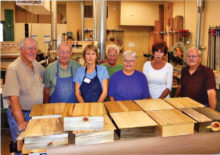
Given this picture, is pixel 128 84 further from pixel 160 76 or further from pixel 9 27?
pixel 9 27

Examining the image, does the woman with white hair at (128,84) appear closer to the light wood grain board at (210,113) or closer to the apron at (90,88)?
the apron at (90,88)

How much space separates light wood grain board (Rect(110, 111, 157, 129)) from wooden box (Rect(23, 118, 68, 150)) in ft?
0.96

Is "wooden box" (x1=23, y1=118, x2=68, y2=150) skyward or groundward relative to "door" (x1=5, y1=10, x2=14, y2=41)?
groundward

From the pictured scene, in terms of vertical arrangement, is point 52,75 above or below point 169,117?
above

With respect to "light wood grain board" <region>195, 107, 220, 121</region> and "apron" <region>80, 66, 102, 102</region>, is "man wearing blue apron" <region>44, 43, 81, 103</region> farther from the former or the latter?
"light wood grain board" <region>195, 107, 220, 121</region>

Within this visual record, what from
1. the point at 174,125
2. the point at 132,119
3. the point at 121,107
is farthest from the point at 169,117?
the point at 121,107

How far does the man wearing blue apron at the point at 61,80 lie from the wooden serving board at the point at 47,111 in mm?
618

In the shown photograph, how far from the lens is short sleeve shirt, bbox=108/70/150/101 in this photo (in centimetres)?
197

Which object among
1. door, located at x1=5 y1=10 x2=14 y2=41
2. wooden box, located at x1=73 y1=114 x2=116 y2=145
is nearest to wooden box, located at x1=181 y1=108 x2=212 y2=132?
wooden box, located at x1=73 y1=114 x2=116 y2=145

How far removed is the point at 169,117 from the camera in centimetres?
124

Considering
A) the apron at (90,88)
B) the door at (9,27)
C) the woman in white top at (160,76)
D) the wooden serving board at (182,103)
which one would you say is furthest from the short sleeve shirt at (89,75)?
the door at (9,27)

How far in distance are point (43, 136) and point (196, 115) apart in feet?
2.81

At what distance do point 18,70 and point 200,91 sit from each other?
1.61 metres

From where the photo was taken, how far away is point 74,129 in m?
1.08
